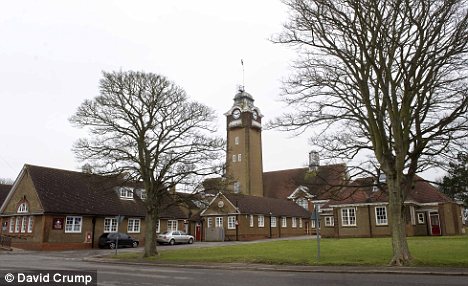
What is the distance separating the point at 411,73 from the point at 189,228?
131 feet

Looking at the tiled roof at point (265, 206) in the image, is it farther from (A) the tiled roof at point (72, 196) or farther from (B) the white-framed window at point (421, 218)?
(B) the white-framed window at point (421, 218)

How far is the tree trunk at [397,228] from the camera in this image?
1744 centimetres

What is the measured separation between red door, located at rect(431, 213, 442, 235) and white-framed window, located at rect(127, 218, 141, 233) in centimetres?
2986

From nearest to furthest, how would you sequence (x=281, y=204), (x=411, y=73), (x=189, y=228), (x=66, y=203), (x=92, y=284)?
(x=92, y=284) → (x=411, y=73) → (x=66, y=203) → (x=189, y=228) → (x=281, y=204)

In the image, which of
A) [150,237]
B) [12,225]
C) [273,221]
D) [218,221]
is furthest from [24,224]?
[273,221]

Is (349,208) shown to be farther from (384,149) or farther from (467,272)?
(467,272)

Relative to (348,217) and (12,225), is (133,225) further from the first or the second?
(348,217)

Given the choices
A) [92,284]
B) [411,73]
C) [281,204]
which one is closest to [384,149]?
[411,73]

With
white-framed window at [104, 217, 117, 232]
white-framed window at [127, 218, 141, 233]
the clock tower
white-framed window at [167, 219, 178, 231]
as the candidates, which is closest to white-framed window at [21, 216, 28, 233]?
white-framed window at [104, 217, 117, 232]

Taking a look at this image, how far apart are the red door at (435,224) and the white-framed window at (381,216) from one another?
5289mm

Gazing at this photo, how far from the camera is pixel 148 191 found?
26.7 metres

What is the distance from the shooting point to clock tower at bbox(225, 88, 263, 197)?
67125 millimetres

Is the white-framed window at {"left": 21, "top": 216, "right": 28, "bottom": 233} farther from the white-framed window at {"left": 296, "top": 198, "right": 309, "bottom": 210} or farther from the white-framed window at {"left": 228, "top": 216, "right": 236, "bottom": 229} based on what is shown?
the white-framed window at {"left": 296, "top": 198, "right": 309, "bottom": 210}

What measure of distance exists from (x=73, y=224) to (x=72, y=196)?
108 inches
